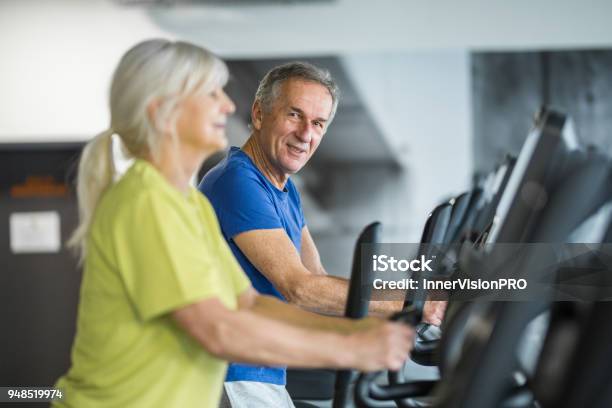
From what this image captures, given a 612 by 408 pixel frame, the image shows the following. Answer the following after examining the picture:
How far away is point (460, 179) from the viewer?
219 inches

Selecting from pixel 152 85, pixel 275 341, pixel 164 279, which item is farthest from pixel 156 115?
pixel 275 341

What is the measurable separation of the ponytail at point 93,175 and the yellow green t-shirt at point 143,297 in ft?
0.10

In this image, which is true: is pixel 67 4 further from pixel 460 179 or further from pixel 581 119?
pixel 581 119

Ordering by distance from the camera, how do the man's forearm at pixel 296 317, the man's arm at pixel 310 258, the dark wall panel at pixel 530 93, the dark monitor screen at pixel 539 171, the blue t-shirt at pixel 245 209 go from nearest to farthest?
1. the dark monitor screen at pixel 539 171
2. the man's forearm at pixel 296 317
3. the blue t-shirt at pixel 245 209
4. the man's arm at pixel 310 258
5. the dark wall panel at pixel 530 93

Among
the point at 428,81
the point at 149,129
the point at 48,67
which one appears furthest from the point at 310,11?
the point at 149,129

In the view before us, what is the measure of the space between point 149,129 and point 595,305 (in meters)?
0.82

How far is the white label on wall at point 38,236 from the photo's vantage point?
5809 mm

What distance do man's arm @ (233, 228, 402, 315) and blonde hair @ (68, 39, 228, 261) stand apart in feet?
2.18

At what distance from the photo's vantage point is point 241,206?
6.98ft

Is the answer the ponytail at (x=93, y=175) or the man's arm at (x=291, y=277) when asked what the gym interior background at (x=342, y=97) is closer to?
the man's arm at (x=291, y=277)

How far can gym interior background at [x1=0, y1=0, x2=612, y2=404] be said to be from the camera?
18.2 feet

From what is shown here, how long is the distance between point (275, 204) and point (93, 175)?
855 millimetres

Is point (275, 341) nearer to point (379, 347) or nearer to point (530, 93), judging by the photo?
point (379, 347)

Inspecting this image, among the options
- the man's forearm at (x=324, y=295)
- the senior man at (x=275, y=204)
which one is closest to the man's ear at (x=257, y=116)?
the senior man at (x=275, y=204)
